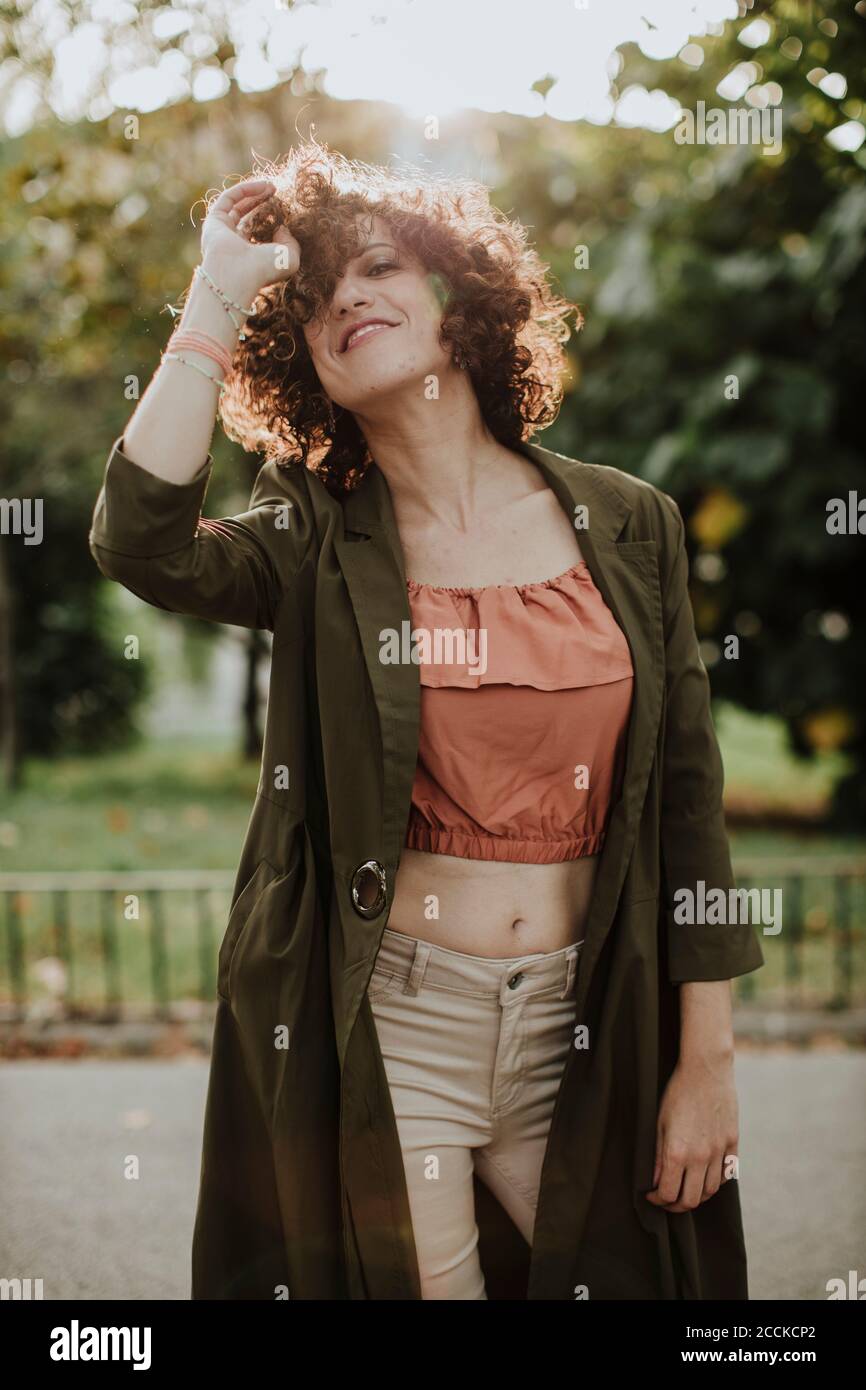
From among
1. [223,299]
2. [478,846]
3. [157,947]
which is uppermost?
[223,299]

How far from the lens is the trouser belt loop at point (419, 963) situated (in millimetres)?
1867

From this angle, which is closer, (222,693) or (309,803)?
(309,803)

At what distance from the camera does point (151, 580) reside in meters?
1.67

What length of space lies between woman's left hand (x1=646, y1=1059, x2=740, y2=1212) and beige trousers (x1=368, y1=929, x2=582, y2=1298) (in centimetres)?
25

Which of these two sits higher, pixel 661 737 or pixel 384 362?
pixel 384 362

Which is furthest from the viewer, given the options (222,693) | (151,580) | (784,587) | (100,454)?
(222,693)

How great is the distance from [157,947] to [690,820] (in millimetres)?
3886

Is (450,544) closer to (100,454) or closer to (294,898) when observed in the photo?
(294,898)

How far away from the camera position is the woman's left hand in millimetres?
1977

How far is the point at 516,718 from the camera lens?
1.83 metres

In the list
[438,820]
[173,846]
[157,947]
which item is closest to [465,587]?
[438,820]

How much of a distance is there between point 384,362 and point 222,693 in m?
20.8

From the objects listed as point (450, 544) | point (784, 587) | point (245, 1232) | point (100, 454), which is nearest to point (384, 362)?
point (450, 544)

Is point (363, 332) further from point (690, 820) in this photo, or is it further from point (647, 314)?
point (647, 314)
